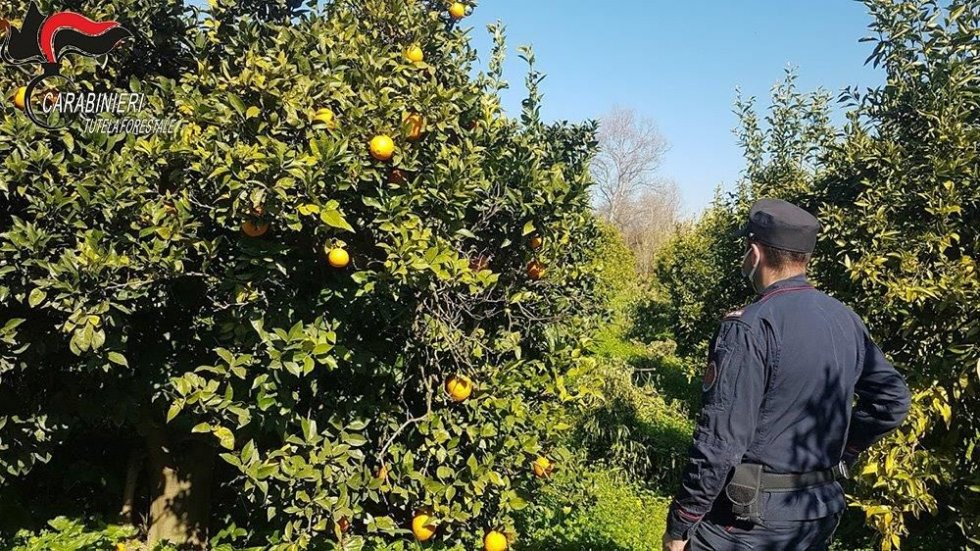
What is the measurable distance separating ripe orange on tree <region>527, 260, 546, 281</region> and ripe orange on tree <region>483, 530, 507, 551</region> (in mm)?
1109

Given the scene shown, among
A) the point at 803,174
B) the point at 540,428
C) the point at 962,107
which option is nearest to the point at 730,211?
the point at 803,174

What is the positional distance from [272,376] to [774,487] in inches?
67.5

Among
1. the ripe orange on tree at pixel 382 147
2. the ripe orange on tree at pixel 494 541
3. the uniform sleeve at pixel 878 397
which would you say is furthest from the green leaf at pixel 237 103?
the uniform sleeve at pixel 878 397

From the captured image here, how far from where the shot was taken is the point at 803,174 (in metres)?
5.96

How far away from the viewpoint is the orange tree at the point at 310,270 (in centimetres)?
233

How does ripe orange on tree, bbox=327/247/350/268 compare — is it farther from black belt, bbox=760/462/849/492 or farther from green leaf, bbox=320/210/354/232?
black belt, bbox=760/462/849/492

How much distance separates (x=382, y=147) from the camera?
235 cm

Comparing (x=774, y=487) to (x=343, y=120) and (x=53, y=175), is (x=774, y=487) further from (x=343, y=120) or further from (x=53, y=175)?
(x=53, y=175)

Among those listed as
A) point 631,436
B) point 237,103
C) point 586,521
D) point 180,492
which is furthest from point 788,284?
point 631,436

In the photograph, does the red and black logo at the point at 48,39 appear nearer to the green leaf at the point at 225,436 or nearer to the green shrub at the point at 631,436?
the green leaf at the point at 225,436

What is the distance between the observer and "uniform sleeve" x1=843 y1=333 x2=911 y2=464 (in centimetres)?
220

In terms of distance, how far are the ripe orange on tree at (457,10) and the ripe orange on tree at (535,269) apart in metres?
1.24

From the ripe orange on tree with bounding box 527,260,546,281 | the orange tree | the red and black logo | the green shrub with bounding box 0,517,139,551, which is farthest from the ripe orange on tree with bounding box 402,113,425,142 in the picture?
the green shrub with bounding box 0,517,139,551

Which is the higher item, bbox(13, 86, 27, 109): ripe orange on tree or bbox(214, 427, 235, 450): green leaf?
bbox(13, 86, 27, 109): ripe orange on tree
